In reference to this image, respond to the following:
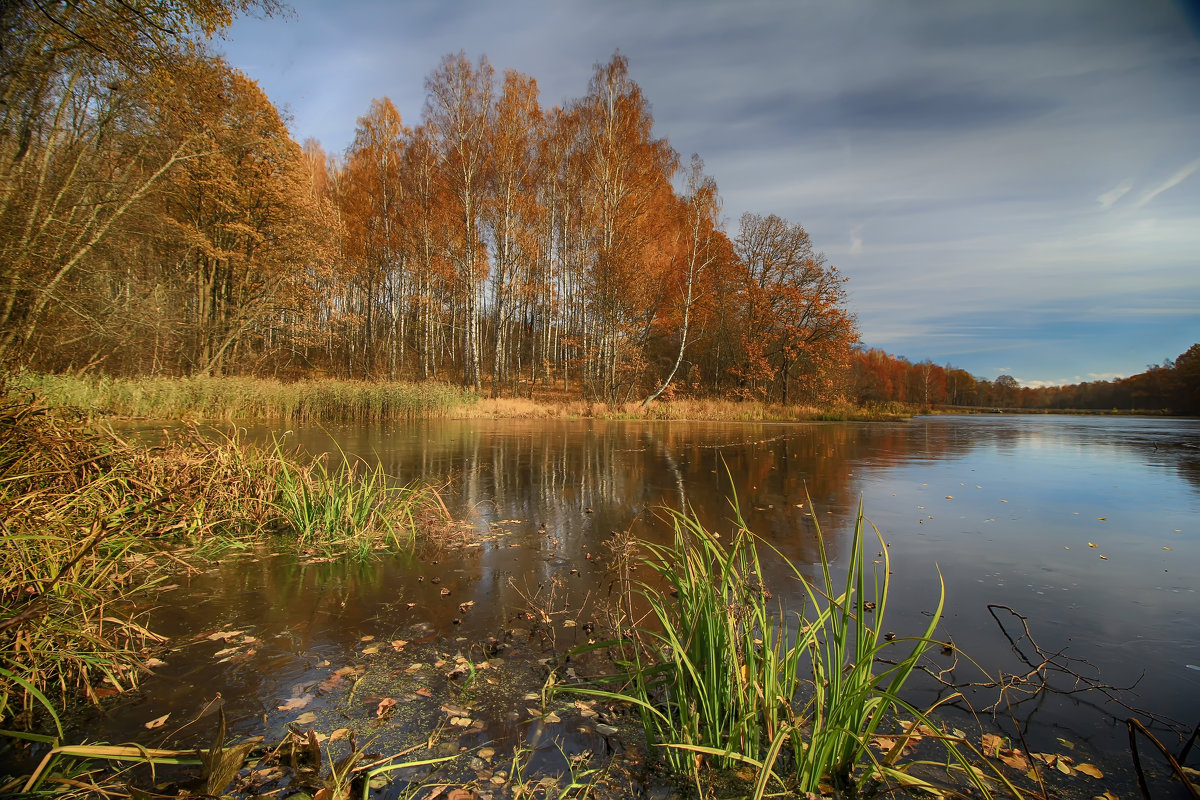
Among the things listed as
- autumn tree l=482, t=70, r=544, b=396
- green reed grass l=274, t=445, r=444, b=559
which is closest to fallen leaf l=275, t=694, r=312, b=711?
green reed grass l=274, t=445, r=444, b=559

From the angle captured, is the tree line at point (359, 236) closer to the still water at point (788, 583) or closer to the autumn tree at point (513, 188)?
the autumn tree at point (513, 188)

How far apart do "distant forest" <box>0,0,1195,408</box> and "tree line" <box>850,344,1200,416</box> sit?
9.86 meters

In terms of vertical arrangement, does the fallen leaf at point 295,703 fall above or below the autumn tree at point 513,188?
below

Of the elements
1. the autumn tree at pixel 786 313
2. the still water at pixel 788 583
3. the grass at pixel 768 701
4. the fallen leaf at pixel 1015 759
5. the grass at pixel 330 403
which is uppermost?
the autumn tree at pixel 786 313

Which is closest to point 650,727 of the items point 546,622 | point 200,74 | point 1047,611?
point 546,622

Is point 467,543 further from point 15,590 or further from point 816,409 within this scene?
point 816,409

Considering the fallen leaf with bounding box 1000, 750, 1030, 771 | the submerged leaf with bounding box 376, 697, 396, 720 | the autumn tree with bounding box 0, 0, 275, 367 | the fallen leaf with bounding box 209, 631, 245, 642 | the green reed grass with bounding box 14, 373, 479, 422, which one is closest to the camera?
Result: the fallen leaf with bounding box 1000, 750, 1030, 771

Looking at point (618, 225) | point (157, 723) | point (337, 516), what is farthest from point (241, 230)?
point (157, 723)

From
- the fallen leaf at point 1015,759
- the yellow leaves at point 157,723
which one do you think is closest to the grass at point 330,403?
the yellow leaves at point 157,723

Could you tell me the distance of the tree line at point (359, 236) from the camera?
33.8ft

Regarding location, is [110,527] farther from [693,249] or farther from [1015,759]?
[693,249]

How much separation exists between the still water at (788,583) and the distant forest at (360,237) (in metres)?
8.59

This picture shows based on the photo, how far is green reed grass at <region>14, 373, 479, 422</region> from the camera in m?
13.0

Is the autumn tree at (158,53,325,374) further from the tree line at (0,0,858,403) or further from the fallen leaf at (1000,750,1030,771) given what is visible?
the fallen leaf at (1000,750,1030,771)
